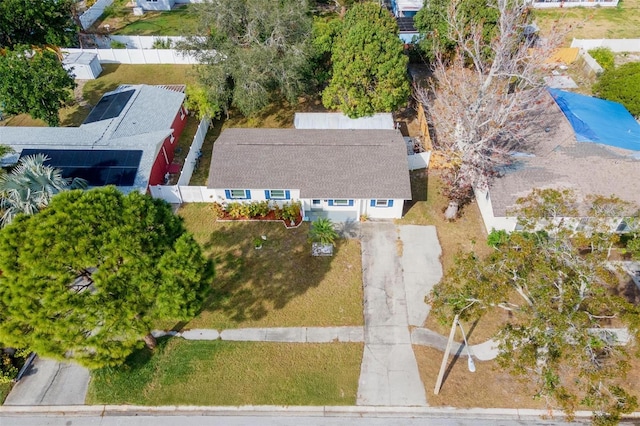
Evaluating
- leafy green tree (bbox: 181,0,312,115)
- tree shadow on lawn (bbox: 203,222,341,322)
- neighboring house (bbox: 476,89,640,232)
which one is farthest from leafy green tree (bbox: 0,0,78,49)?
neighboring house (bbox: 476,89,640,232)

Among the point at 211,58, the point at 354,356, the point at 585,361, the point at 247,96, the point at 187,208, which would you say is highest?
the point at 211,58

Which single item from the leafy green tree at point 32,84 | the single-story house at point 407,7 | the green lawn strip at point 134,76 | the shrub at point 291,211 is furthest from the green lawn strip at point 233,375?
the single-story house at point 407,7

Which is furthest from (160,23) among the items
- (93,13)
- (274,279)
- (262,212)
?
(274,279)

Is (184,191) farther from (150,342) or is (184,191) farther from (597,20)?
(597,20)

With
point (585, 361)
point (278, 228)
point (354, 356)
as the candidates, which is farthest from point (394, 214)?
point (585, 361)

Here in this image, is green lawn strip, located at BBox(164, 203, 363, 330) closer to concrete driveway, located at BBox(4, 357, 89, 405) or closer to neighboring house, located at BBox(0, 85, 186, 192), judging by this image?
concrete driveway, located at BBox(4, 357, 89, 405)

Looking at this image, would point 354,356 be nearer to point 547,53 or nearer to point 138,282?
point 138,282
